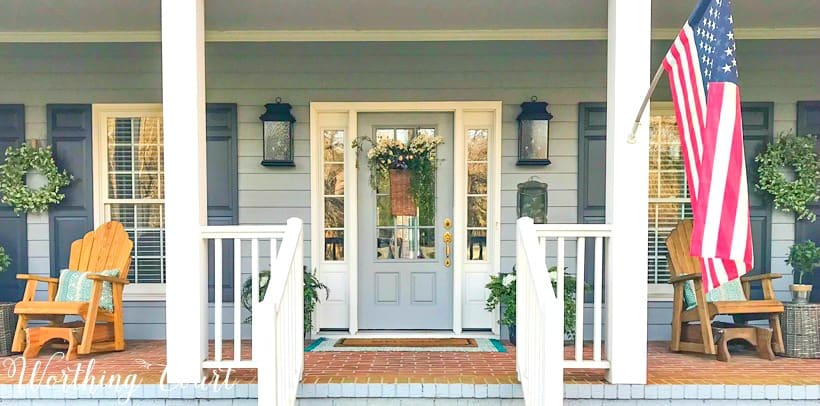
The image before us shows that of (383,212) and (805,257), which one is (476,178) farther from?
(805,257)

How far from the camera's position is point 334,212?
14.6 feet

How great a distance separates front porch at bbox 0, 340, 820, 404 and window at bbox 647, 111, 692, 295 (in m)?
1.34

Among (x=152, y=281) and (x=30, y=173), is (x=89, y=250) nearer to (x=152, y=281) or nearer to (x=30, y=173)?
(x=152, y=281)

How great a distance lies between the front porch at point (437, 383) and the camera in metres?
2.87

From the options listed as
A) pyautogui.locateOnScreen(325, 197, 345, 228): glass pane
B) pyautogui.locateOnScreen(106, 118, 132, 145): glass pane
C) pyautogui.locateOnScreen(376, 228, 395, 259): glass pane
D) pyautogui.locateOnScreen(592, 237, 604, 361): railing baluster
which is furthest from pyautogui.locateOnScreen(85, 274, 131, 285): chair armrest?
pyautogui.locateOnScreen(592, 237, 604, 361): railing baluster

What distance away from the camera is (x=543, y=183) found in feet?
14.2

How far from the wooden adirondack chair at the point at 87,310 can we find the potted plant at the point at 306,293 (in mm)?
853

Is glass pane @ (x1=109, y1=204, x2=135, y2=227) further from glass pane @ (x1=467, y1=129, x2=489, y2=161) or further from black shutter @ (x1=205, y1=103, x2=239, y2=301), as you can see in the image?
glass pane @ (x1=467, y1=129, x2=489, y2=161)

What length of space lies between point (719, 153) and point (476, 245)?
96.4 inches

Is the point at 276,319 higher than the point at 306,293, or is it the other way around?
the point at 276,319

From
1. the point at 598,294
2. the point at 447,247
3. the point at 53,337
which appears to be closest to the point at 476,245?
the point at 447,247

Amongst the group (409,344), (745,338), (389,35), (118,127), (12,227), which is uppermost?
(389,35)

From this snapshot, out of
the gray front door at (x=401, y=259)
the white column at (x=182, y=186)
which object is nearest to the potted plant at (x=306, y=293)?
the gray front door at (x=401, y=259)

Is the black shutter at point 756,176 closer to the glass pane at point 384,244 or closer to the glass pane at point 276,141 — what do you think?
the glass pane at point 384,244
